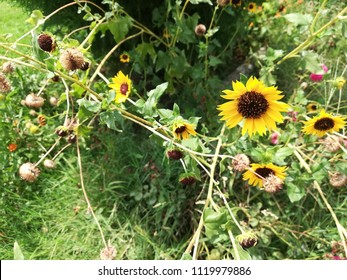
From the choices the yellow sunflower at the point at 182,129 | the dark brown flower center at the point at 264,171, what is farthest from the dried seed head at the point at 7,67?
the dark brown flower center at the point at 264,171

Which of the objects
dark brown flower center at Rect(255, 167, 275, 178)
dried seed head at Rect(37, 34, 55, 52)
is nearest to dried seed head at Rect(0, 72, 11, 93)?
dried seed head at Rect(37, 34, 55, 52)

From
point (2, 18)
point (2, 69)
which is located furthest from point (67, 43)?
point (2, 18)

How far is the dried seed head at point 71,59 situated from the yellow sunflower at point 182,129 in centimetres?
34

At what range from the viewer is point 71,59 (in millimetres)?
1102

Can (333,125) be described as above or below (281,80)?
above

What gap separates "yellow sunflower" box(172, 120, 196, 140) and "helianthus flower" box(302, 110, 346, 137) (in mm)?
441

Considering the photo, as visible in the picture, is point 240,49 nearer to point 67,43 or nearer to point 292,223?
point 292,223

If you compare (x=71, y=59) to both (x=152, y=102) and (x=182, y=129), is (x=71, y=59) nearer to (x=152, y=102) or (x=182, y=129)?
(x=152, y=102)

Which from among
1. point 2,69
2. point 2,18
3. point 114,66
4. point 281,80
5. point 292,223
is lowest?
point 292,223

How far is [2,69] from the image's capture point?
1.26m

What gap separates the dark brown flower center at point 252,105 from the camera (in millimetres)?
1137

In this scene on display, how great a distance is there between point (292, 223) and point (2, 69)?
1.34m

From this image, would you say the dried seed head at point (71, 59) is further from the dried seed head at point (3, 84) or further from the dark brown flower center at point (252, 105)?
the dark brown flower center at point (252, 105)

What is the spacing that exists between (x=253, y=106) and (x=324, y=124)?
34cm
